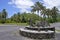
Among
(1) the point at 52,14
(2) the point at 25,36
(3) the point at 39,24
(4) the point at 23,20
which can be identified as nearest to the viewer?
(2) the point at 25,36

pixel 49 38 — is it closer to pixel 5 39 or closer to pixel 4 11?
pixel 5 39

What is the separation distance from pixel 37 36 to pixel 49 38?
117cm

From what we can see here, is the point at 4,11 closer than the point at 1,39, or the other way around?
the point at 1,39

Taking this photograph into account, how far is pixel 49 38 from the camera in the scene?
46.1 ft

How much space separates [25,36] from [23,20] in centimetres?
4967

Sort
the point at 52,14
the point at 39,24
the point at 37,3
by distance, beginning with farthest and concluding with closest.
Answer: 1. the point at 52,14
2. the point at 37,3
3. the point at 39,24

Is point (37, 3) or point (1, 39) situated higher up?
point (37, 3)

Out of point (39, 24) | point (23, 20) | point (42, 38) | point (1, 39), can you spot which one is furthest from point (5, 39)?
point (23, 20)

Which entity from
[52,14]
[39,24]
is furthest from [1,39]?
[52,14]

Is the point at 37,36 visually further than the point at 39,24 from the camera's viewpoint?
No

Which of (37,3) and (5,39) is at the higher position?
(37,3)

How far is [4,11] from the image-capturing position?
8094cm

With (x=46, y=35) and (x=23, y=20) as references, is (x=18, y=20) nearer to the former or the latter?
(x=23, y=20)

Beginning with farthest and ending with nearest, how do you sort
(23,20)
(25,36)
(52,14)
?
1. (52,14)
2. (23,20)
3. (25,36)
